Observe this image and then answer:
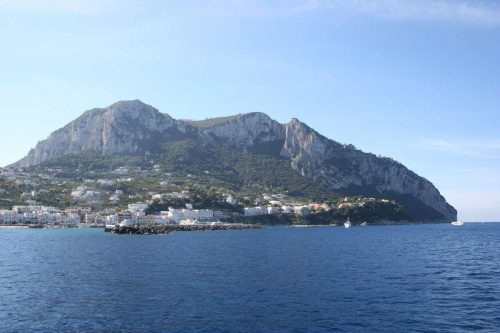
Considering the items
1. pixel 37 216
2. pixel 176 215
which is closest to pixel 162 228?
pixel 176 215

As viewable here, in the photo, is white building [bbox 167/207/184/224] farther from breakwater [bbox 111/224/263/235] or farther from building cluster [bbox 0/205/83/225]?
building cluster [bbox 0/205/83/225]

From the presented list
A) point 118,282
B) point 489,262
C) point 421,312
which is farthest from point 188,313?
point 489,262

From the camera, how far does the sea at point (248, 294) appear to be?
2286 centimetres

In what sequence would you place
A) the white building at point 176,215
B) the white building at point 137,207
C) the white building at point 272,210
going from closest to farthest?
the white building at point 176,215, the white building at point 137,207, the white building at point 272,210

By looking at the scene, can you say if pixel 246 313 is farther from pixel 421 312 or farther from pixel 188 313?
pixel 421 312

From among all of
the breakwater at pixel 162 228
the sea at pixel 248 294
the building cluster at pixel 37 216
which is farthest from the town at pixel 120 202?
the sea at pixel 248 294

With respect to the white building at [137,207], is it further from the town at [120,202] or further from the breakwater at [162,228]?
the breakwater at [162,228]

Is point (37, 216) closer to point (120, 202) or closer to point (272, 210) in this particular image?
point (120, 202)

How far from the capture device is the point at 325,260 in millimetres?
48031

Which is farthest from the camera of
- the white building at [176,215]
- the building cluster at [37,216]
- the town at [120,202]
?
the white building at [176,215]

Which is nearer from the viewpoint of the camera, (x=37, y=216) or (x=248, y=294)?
(x=248, y=294)

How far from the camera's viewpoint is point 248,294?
1173 inches

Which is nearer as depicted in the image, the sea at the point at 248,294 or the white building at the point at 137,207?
the sea at the point at 248,294

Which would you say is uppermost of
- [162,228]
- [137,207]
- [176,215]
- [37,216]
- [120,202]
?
[120,202]
